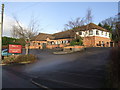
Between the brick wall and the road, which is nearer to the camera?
the road

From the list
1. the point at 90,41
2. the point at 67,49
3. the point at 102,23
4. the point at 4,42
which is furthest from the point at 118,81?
the point at 102,23

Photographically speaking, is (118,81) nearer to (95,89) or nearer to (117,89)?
(117,89)

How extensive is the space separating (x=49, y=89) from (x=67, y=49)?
1818 centimetres

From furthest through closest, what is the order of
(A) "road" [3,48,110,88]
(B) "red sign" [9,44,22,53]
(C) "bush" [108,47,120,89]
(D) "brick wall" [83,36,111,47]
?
(D) "brick wall" [83,36,111,47]
(B) "red sign" [9,44,22,53]
(A) "road" [3,48,110,88]
(C) "bush" [108,47,120,89]

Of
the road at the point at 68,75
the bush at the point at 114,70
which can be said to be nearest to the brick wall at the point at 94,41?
the road at the point at 68,75

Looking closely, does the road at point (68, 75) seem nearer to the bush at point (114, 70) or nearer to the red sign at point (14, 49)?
the bush at point (114, 70)

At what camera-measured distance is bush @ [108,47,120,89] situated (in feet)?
16.9

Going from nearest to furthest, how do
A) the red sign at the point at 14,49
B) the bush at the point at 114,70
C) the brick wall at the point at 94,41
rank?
the bush at the point at 114,70 → the red sign at the point at 14,49 → the brick wall at the point at 94,41

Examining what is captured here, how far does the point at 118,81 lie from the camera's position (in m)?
5.09

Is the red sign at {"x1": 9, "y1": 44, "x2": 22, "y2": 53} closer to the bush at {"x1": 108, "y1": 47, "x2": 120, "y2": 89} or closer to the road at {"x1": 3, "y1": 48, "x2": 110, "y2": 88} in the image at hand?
the road at {"x1": 3, "y1": 48, "x2": 110, "y2": 88}

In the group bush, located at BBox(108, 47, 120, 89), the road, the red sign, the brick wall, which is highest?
the brick wall

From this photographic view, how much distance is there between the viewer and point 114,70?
5281mm

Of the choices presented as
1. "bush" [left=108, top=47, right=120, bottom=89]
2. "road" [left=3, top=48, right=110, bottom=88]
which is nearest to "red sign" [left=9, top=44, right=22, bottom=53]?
"road" [left=3, top=48, right=110, bottom=88]

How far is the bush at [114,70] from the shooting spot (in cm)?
514
